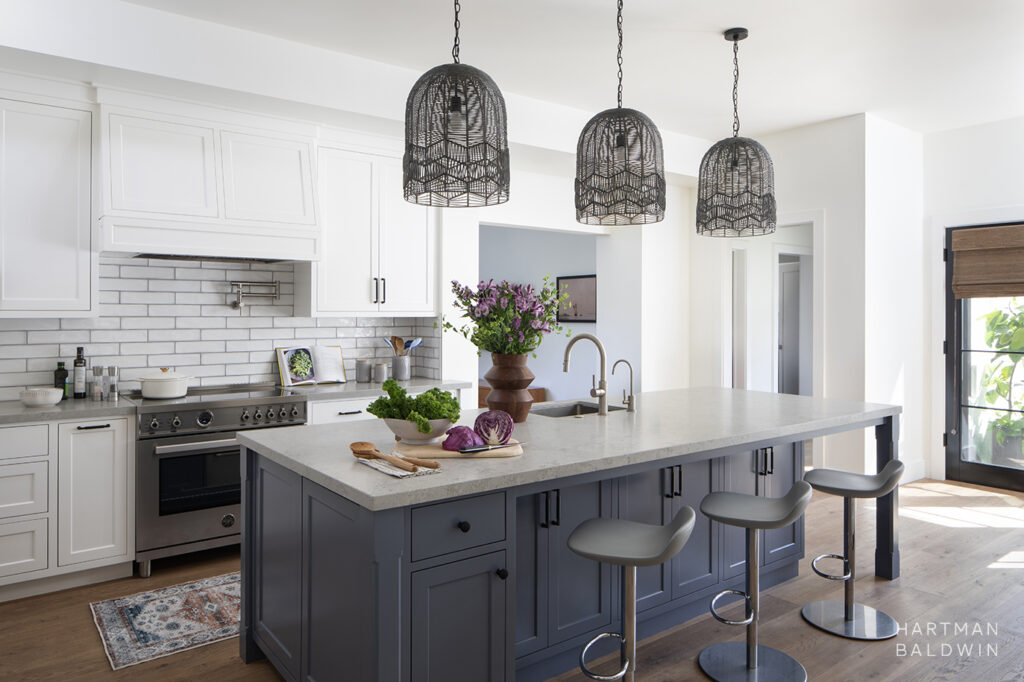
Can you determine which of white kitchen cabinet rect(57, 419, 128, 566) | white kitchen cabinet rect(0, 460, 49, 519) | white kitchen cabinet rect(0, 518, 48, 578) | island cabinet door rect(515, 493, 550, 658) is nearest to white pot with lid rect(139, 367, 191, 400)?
white kitchen cabinet rect(57, 419, 128, 566)

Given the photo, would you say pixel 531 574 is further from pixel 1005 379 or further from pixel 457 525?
pixel 1005 379

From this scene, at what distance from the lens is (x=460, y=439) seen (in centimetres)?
233

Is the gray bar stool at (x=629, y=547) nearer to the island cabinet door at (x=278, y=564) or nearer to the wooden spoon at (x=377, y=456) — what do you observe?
the wooden spoon at (x=377, y=456)

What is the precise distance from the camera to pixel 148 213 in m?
3.69

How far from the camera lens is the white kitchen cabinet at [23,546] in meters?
3.31

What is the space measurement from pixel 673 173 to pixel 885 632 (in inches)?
152

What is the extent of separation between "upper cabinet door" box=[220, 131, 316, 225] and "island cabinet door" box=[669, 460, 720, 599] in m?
2.73

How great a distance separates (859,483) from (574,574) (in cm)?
137

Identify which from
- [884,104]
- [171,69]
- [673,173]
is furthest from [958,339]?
[171,69]

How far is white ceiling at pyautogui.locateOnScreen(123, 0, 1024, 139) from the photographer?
3.47 m

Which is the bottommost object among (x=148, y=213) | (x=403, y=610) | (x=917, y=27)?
(x=403, y=610)

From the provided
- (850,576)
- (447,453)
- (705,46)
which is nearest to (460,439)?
(447,453)

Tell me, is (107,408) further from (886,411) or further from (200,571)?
(886,411)

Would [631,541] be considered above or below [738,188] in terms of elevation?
below
